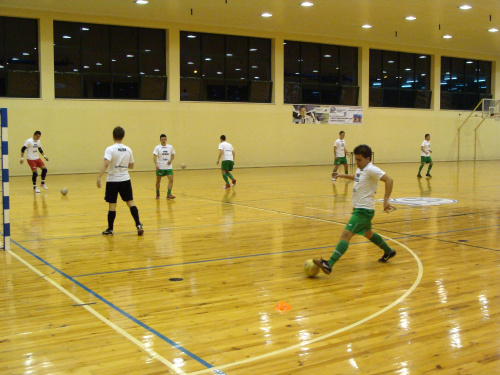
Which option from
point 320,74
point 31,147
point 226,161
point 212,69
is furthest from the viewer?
point 320,74

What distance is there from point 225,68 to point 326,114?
699 centimetres

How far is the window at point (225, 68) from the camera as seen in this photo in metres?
28.1

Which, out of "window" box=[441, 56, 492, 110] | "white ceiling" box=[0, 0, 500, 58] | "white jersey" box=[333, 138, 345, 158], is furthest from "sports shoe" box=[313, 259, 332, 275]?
"window" box=[441, 56, 492, 110]

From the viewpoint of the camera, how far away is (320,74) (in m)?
32.3

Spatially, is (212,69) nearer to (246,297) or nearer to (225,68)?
(225,68)

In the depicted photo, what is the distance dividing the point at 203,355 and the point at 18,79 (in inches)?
906

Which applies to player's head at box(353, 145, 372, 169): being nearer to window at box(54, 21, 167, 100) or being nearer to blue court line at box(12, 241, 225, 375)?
blue court line at box(12, 241, 225, 375)

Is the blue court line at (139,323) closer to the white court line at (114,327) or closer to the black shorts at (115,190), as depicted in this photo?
the white court line at (114,327)

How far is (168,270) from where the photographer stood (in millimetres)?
7223

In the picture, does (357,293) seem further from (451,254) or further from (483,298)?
(451,254)

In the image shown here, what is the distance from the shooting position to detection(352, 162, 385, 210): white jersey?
23.7 feet

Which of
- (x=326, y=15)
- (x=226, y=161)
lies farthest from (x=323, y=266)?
(x=326, y=15)

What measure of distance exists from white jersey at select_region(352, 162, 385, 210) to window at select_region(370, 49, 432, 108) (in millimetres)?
28013

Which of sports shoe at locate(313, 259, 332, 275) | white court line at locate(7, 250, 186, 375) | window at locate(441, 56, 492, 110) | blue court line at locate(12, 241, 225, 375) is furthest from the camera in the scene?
window at locate(441, 56, 492, 110)
